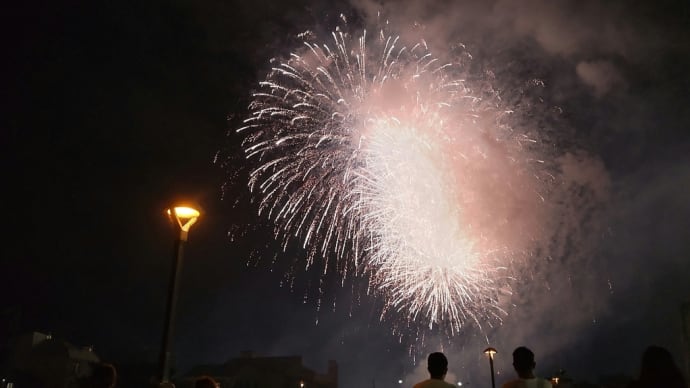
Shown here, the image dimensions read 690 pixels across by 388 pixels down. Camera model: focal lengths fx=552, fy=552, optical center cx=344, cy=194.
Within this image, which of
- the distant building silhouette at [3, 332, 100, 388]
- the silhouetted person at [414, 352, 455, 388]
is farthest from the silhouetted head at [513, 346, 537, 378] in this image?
the distant building silhouette at [3, 332, 100, 388]

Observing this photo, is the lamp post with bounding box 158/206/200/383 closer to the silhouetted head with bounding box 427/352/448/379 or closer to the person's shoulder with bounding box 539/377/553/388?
the silhouetted head with bounding box 427/352/448/379

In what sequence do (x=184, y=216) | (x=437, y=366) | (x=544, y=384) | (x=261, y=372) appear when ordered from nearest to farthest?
(x=544, y=384) → (x=437, y=366) → (x=184, y=216) → (x=261, y=372)

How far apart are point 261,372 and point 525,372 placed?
2002 inches

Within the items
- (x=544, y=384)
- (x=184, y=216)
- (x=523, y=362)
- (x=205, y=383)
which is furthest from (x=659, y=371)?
(x=184, y=216)

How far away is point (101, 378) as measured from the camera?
604cm

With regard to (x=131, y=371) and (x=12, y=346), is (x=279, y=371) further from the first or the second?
(x=12, y=346)

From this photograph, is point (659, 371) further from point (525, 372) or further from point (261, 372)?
point (261, 372)

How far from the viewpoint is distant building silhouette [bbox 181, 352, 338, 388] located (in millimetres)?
52188

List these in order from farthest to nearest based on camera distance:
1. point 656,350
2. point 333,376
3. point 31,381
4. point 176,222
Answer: point 333,376 → point 31,381 → point 176,222 → point 656,350

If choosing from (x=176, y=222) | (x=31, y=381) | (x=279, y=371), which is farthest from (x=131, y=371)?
(x=176, y=222)

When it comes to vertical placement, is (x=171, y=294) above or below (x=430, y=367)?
above

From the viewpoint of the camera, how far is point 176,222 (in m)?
9.38

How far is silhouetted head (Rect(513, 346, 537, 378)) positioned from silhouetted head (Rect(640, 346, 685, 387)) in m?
1.23

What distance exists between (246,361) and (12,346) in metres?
20.1
